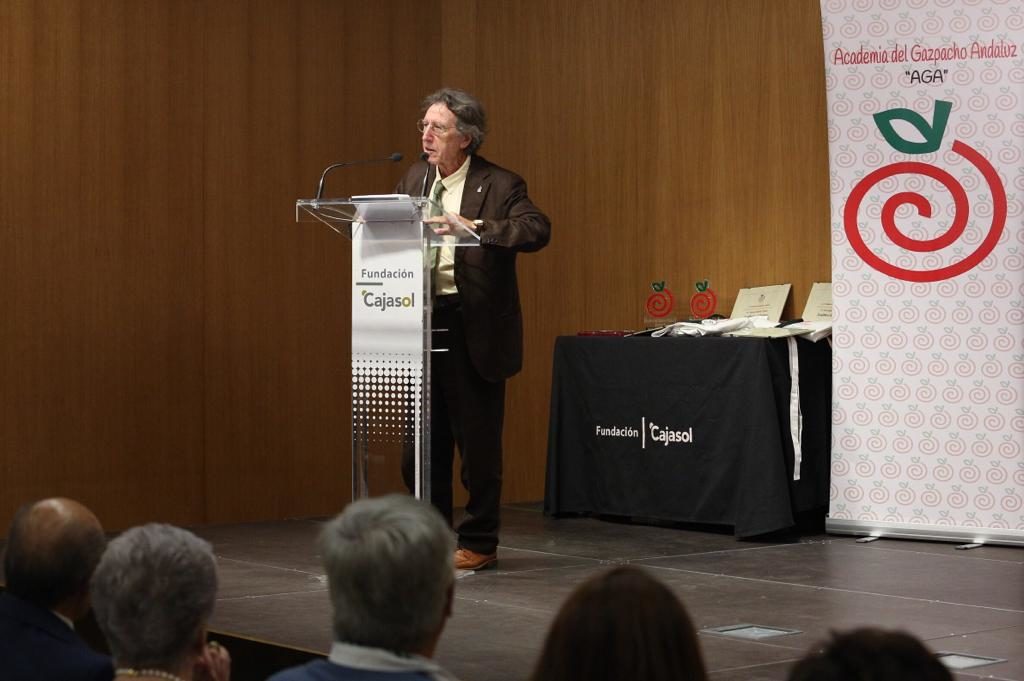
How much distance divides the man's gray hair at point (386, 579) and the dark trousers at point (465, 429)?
113 inches

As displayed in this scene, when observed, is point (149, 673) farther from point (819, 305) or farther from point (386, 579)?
point (819, 305)

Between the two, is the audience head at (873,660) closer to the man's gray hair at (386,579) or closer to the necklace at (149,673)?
the man's gray hair at (386,579)

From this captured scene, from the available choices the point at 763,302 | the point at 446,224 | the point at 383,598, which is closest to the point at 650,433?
the point at 763,302

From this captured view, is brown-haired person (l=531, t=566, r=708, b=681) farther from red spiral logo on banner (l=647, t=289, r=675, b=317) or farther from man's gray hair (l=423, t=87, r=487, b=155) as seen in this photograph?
red spiral logo on banner (l=647, t=289, r=675, b=317)

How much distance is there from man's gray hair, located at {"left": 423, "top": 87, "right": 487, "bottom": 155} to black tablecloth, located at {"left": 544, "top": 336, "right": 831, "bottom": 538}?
1599mm

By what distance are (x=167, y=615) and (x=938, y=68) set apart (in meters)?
4.37

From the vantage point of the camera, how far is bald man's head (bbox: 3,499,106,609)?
220 centimetres

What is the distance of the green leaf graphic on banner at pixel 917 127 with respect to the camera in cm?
550

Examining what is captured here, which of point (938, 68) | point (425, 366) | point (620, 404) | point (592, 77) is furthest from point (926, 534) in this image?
point (592, 77)

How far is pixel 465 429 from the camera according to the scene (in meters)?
4.62

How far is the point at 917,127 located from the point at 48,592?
4.22m

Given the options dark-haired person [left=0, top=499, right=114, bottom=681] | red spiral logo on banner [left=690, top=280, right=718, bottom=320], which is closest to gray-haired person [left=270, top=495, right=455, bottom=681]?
dark-haired person [left=0, top=499, right=114, bottom=681]

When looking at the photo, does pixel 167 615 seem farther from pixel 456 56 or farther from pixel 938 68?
pixel 456 56

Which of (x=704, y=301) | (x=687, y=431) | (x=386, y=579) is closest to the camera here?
(x=386, y=579)
